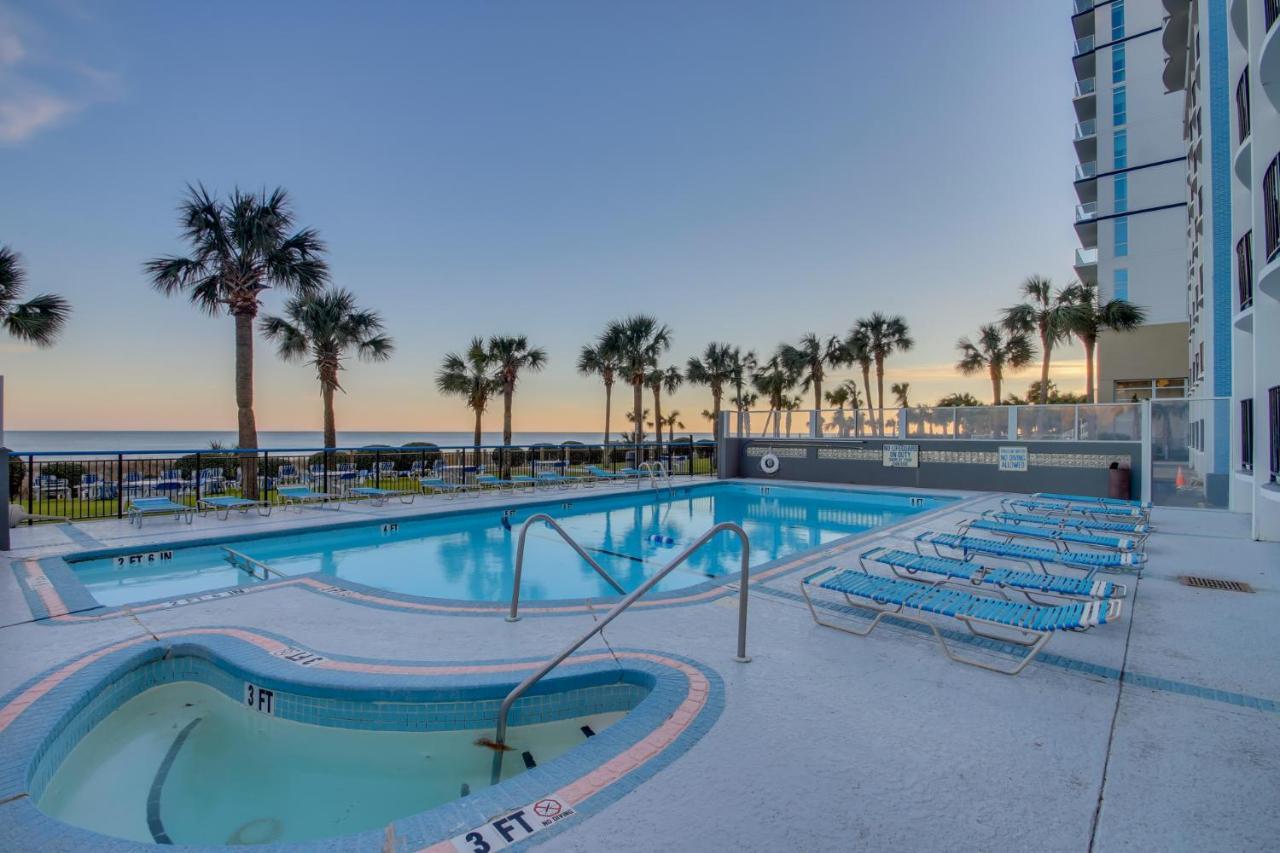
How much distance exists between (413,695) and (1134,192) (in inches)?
1547

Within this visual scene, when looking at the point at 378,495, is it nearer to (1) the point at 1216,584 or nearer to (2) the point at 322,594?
(2) the point at 322,594

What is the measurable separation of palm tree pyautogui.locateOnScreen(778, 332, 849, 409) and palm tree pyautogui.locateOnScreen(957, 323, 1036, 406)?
6.84 metres

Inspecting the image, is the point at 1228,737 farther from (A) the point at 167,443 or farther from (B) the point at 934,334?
(A) the point at 167,443

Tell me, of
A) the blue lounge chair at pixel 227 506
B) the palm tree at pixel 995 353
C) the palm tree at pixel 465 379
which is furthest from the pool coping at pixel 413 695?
the palm tree at pixel 995 353

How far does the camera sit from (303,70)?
548 inches

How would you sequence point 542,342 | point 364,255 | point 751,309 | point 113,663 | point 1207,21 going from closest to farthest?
point 113,663
point 1207,21
point 364,255
point 542,342
point 751,309

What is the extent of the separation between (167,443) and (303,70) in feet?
275

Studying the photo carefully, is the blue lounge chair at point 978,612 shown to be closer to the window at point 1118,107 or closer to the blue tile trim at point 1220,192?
the blue tile trim at point 1220,192

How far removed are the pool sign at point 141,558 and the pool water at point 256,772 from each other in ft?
15.9

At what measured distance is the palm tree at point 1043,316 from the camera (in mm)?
26859

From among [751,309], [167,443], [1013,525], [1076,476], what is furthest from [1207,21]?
[167,443]

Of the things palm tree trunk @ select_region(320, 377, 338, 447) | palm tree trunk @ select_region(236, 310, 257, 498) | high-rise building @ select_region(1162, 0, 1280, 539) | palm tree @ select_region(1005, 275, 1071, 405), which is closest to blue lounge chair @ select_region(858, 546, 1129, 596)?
high-rise building @ select_region(1162, 0, 1280, 539)

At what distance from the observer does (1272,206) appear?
675cm

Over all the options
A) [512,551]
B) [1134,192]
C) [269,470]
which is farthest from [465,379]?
[1134,192]
